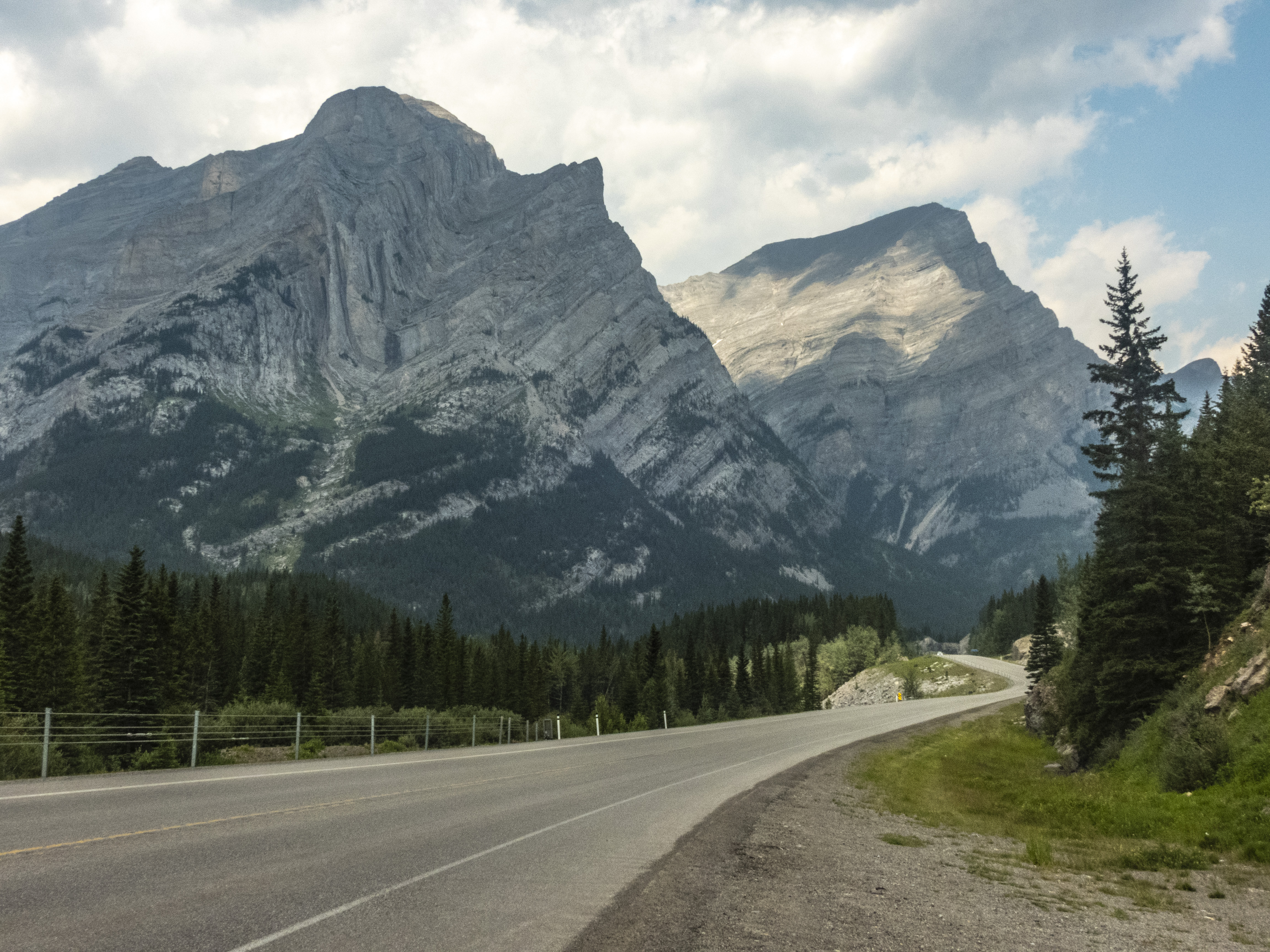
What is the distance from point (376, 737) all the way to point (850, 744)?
27.1 meters

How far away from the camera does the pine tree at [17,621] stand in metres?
61.4

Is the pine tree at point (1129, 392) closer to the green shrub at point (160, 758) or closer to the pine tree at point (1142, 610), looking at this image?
the pine tree at point (1142, 610)

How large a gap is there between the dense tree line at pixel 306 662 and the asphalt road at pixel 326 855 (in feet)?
89.7

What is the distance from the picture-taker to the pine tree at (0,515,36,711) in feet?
201

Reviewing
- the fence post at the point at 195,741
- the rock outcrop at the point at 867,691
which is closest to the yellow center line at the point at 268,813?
the fence post at the point at 195,741

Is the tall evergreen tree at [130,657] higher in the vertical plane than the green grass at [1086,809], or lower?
higher

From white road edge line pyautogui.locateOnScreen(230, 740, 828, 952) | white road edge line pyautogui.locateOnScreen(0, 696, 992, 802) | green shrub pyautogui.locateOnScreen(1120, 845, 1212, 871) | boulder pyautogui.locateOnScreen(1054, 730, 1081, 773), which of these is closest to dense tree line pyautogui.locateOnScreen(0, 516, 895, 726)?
white road edge line pyautogui.locateOnScreen(0, 696, 992, 802)

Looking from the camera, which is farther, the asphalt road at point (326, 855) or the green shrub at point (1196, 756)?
the green shrub at point (1196, 756)

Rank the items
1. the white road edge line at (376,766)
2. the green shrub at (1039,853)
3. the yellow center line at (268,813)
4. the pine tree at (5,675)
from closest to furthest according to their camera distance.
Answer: the yellow center line at (268,813) → the green shrub at (1039,853) → the white road edge line at (376,766) → the pine tree at (5,675)

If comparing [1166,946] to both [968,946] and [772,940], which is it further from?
[772,940]

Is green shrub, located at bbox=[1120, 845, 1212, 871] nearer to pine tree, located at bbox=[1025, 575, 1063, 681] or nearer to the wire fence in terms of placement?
the wire fence

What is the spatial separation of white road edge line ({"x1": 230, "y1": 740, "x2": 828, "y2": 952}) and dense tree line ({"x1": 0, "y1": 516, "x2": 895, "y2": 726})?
103 ft

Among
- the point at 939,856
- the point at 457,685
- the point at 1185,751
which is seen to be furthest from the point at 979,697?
the point at 939,856

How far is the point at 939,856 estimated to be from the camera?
15266 mm
